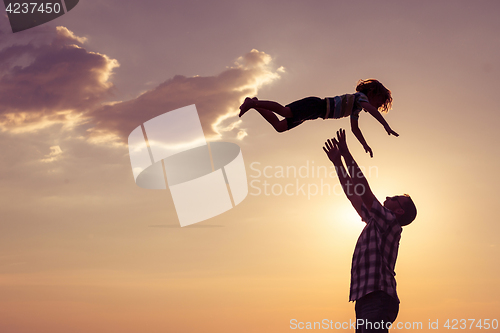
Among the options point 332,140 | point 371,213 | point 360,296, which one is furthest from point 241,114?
point 360,296

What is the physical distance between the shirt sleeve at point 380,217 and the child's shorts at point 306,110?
2946 millimetres

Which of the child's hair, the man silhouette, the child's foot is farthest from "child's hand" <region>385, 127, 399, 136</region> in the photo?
the child's foot

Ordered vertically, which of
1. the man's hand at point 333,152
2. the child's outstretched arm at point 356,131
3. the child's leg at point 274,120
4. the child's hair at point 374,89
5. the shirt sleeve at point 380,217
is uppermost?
the child's hair at point 374,89

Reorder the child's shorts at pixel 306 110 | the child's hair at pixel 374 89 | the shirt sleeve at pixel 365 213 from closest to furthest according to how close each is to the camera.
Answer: the shirt sleeve at pixel 365 213 < the child's shorts at pixel 306 110 < the child's hair at pixel 374 89

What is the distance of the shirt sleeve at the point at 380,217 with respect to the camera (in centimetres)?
545

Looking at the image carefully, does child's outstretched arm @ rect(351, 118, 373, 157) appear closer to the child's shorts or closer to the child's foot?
the child's shorts

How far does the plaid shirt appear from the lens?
5.20 metres

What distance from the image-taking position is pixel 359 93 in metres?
8.14

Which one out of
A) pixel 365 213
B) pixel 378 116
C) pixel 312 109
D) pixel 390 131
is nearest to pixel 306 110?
pixel 312 109

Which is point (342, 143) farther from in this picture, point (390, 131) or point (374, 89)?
point (374, 89)

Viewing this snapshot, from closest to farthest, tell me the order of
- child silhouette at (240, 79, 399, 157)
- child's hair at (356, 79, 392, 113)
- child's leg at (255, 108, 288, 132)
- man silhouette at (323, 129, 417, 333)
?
man silhouette at (323, 129, 417, 333), child silhouette at (240, 79, 399, 157), child's leg at (255, 108, 288, 132), child's hair at (356, 79, 392, 113)

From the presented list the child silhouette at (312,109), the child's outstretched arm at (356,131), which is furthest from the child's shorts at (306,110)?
the child's outstretched arm at (356,131)

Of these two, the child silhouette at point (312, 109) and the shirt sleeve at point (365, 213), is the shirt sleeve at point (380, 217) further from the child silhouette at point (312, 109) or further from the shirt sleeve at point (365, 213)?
the child silhouette at point (312, 109)

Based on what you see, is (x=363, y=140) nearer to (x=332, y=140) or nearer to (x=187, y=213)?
(x=332, y=140)
